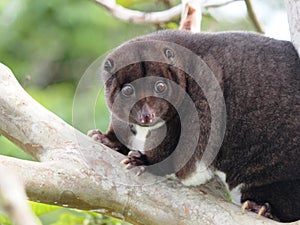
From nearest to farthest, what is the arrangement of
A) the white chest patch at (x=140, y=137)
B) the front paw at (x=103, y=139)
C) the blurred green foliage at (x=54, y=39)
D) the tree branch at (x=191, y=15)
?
the white chest patch at (x=140, y=137) → the front paw at (x=103, y=139) → the tree branch at (x=191, y=15) → the blurred green foliage at (x=54, y=39)

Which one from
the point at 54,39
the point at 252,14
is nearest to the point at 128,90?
the point at 252,14

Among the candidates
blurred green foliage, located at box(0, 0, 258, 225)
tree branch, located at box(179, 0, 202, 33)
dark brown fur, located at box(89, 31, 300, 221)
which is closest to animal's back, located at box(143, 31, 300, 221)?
dark brown fur, located at box(89, 31, 300, 221)

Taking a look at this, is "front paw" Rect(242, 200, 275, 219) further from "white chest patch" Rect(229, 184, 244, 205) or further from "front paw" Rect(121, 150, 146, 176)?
"front paw" Rect(121, 150, 146, 176)

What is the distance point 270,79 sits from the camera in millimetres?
3852

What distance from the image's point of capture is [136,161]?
3.81 meters

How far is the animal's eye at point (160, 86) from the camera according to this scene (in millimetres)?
3926

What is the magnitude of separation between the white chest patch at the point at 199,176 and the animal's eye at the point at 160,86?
1.70 ft

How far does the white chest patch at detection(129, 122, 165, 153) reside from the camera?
404 centimetres

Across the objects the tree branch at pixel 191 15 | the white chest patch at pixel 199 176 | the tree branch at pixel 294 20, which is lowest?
the white chest patch at pixel 199 176

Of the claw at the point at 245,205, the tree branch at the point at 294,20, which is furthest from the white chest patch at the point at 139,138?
the tree branch at the point at 294,20

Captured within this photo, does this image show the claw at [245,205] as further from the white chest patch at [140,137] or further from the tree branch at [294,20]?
the tree branch at [294,20]

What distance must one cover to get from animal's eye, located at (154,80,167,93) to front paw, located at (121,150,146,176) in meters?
0.41

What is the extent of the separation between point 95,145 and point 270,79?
114 centimetres

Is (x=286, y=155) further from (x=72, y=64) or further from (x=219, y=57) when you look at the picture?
(x=72, y=64)
